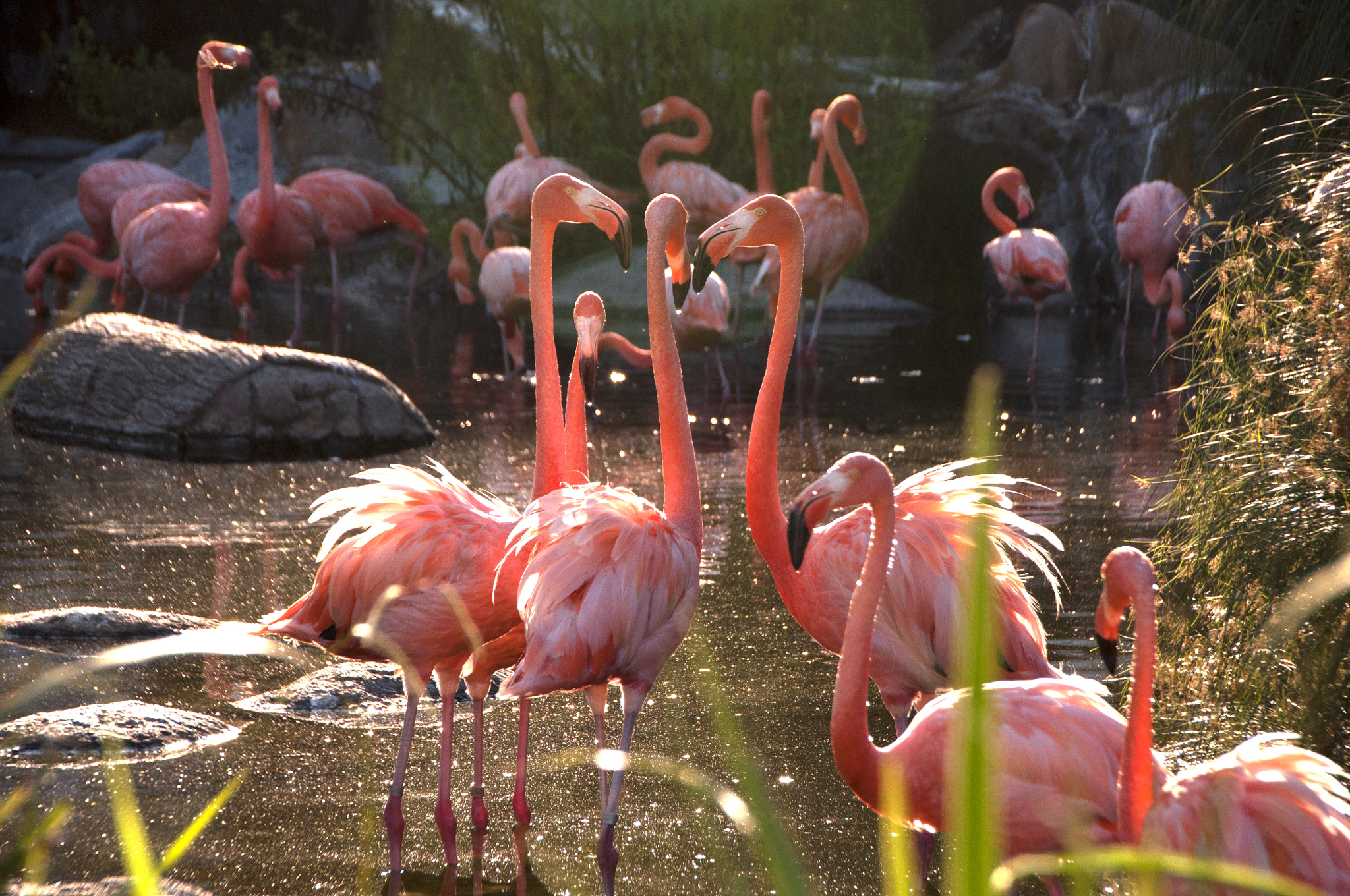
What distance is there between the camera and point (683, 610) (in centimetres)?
301

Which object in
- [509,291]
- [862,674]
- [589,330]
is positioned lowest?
[509,291]

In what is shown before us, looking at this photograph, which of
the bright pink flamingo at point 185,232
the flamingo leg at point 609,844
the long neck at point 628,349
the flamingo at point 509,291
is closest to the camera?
the flamingo leg at point 609,844

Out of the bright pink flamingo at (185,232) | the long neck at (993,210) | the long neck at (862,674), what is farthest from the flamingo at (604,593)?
the long neck at (993,210)

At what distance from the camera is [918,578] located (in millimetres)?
3070

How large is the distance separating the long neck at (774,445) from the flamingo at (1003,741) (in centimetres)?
77

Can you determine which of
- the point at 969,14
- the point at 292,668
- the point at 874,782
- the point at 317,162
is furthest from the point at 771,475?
the point at 969,14

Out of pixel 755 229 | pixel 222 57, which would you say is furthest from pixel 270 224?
pixel 755 229

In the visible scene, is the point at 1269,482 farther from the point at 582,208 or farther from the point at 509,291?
the point at 509,291

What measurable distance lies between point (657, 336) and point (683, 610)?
75cm

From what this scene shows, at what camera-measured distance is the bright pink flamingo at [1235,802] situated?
191 centimetres

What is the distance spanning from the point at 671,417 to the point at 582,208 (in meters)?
0.70

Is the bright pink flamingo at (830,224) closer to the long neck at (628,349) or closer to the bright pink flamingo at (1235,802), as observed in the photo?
the long neck at (628,349)

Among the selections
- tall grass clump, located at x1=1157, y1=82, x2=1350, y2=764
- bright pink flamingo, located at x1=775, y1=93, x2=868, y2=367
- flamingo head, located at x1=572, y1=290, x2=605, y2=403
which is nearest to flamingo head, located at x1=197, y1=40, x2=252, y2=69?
bright pink flamingo, located at x1=775, y1=93, x2=868, y2=367

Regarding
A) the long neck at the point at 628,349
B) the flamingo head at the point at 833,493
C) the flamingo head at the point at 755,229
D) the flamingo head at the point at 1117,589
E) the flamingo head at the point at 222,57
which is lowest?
the long neck at the point at 628,349
